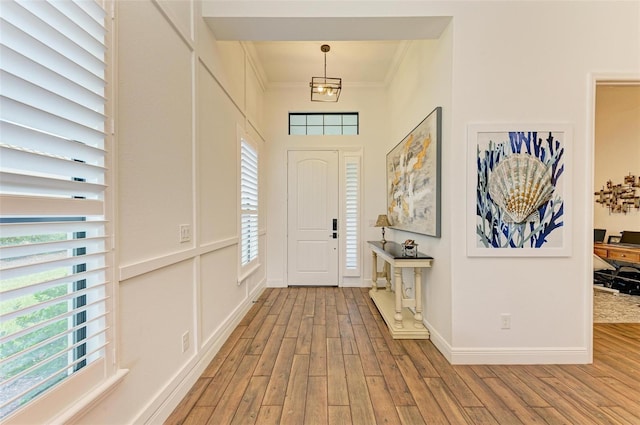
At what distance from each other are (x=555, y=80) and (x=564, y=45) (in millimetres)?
295

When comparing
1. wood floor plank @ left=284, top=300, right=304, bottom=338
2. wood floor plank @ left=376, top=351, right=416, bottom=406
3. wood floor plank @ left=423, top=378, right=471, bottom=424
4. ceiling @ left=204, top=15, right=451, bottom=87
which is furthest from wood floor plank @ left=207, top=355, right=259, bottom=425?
ceiling @ left=204, top=15, right=451, bottom=87

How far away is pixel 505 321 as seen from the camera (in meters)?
2.35

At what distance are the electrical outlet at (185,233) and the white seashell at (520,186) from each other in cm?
242

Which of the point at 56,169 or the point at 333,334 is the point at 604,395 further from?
the point at 56,169

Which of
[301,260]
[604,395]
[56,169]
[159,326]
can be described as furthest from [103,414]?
[301,260]

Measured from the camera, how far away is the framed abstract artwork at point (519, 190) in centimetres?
230

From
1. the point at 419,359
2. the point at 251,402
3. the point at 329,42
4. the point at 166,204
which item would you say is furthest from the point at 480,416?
the point at 329,42

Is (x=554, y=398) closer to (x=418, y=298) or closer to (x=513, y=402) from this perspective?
(x=513, y=402)

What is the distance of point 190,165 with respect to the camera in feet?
6.86

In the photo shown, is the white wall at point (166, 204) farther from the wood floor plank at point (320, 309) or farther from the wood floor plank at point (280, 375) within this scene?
the wood floor plank at point (320, 309)

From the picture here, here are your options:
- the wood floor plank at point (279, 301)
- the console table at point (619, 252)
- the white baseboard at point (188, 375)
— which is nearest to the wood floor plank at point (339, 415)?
the white baseboard at point (188, 375)

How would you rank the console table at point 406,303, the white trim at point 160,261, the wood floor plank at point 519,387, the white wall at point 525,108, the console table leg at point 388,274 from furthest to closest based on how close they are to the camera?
the console table leg at point 388,274 → the console table at point 406,303 → the white wall at point 525,108 → the wood floor plank at point 519,387 → the white trim at point 160,261

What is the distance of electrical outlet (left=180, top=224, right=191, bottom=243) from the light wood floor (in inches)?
42.4

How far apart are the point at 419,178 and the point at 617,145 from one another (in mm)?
4826
